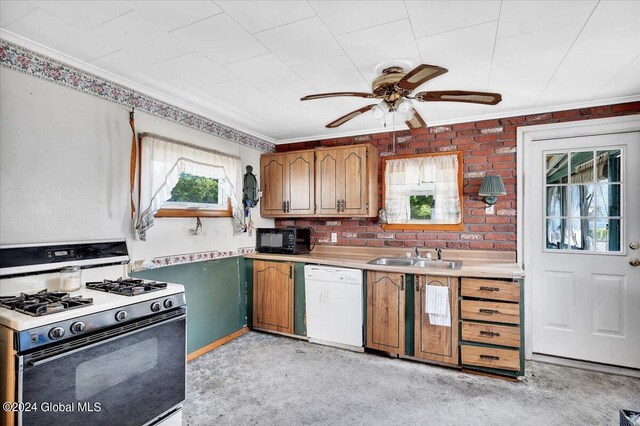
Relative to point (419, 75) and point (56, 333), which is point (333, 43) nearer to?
point (419, 75)

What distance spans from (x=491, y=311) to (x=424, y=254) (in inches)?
39.1

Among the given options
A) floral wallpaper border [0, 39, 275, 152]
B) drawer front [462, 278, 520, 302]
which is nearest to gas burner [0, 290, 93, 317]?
floral wallpaper border [0, 39, 275, 152]

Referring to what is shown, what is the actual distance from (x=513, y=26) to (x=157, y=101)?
2675 millimetres

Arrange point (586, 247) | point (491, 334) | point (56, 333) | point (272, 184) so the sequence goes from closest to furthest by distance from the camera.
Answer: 1. point (56, 333)
2. point (491, 334)
3. point (586, 247)
4. point (272, 184)

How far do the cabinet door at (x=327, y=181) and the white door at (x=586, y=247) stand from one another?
6.50ft

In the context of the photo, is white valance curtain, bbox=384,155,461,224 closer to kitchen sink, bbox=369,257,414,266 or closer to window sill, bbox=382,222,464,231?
window sill, bbox=382,222,464,231

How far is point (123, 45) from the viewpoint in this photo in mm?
2002

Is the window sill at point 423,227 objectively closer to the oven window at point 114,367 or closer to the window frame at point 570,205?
the window frame at point 570,205

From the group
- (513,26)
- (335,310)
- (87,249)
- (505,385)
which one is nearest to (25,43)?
(87,249)

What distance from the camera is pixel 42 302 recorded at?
5.68ft

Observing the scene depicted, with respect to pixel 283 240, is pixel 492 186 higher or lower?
higher

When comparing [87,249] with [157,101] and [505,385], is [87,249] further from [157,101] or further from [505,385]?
[505,385]

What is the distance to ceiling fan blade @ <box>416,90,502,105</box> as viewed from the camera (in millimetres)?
1916

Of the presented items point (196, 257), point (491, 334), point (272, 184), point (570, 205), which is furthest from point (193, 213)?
point (570, 205)
